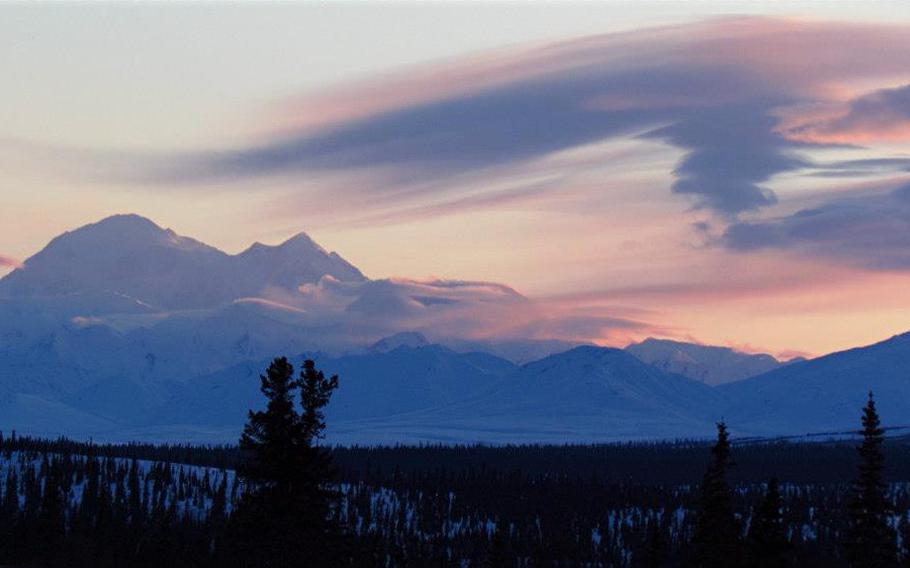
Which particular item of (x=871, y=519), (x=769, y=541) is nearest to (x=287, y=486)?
(x=769, y=541)

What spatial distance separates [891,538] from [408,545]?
110 meters

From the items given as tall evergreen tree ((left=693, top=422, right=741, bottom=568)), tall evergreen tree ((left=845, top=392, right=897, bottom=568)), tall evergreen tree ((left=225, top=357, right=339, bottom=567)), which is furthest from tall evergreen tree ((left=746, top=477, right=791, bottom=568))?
tall evergreen tree ((left=225, top=357, right=339, bottom=567))

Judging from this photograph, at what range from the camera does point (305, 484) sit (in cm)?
7631

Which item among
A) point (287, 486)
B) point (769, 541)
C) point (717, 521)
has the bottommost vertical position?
point (769, 541)

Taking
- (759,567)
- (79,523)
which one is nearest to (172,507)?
(79,523)

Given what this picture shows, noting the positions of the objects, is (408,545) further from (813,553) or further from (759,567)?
(759,567)

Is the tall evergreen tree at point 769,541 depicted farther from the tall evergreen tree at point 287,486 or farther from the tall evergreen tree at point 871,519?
the tall evergreen tree at point 287,486

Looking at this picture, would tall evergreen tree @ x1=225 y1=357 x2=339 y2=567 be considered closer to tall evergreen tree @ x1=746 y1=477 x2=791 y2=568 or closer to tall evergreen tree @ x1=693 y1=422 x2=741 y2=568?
tall evergreen tree @ x1=693 y1=422 x2=741 y2=568

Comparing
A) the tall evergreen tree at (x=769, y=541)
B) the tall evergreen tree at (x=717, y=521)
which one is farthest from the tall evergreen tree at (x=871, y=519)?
the tall evergreen tree at (x=769, y=541)

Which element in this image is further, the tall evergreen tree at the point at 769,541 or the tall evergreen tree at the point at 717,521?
the tall evergreen tree at the point at 717,521

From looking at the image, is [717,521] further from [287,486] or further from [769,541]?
[287,486]

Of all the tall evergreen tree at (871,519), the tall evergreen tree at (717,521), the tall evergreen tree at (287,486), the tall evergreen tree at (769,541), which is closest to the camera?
the tall evergreen tree at (769,541)

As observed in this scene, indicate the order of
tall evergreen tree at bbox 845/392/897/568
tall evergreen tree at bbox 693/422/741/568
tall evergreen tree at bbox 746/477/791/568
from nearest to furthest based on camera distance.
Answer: tall evergreen tree at bbox 746/477/791/568 → tall evergreen tree at bbox 693/422/741/568 → tall evergreen tree at bbox 845/392/897/568

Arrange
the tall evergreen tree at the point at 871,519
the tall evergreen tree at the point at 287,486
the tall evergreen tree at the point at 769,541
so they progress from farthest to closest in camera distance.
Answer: the tall evergreen tree at the point at 871,519
the tall evergreen tree at the point at 287,486
the tall evergreen tree at the point at 769,541
